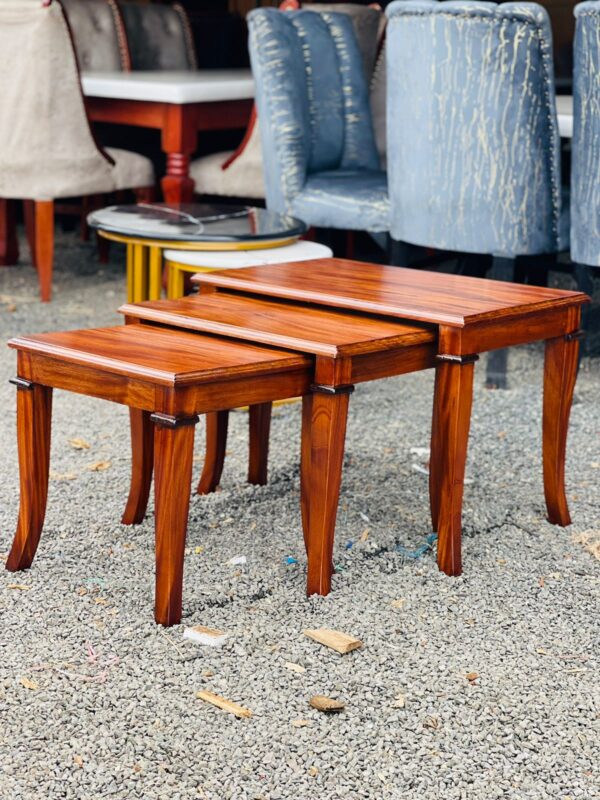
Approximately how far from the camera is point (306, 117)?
3982mm

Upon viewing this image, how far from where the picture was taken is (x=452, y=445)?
2113 mm

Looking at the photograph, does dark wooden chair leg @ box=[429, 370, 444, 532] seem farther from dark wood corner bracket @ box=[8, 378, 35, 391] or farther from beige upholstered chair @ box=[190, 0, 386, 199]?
beige upholstered chair @ box=[190, 0, 386, 199]

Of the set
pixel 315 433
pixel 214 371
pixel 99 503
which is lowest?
pixel 99 503

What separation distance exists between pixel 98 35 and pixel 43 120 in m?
1.33

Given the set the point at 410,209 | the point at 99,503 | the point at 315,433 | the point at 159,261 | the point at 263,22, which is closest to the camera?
the point at 315,433

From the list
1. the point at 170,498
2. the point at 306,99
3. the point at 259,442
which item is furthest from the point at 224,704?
the point at 306,99

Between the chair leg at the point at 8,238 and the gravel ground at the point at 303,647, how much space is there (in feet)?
7.33

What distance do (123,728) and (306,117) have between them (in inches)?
107

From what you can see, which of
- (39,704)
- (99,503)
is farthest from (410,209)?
(39,704)

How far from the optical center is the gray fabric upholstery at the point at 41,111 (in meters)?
4.25

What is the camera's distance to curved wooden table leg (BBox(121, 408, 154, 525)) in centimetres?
226

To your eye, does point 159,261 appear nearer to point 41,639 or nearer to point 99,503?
point 99,503

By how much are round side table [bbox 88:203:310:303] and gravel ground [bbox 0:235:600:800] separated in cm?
47

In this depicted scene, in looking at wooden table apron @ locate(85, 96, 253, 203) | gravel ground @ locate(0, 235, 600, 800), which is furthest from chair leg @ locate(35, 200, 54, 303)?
gravel ground @ locate(0, 235, 600, 800)
